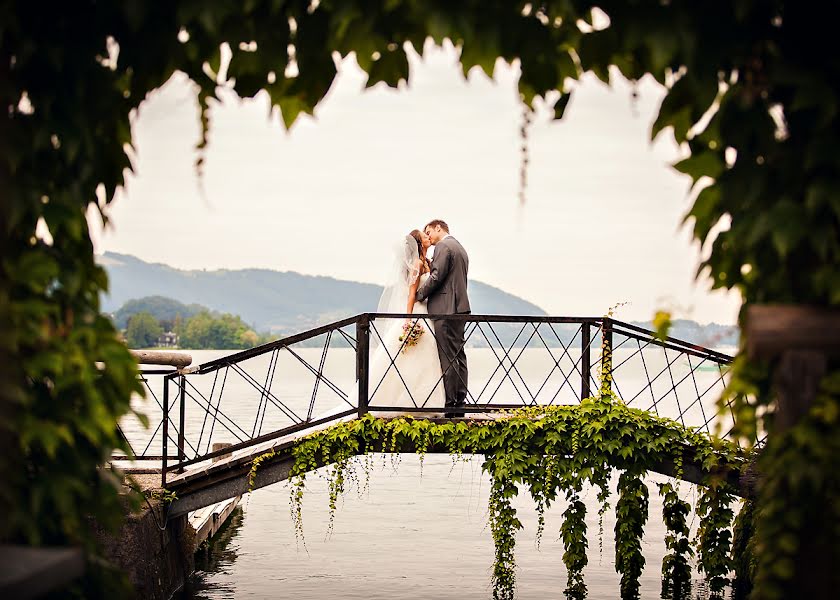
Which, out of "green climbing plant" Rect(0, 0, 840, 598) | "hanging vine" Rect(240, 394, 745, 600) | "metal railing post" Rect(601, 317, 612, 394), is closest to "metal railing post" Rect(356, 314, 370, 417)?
"hanging vine" Rect(240, 394, 745, 600)

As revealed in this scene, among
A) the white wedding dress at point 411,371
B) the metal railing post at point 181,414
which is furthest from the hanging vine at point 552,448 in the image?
the white wedding dress at point 411,371

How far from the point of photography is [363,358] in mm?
10742

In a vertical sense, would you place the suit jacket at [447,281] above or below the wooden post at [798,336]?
above

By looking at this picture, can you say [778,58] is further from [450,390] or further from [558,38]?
[450,390]

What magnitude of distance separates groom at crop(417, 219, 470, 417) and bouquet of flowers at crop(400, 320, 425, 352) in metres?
0.22

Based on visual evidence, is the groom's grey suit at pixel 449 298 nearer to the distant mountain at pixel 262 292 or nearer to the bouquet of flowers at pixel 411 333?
the bouquet of flowers at pixel 411 333

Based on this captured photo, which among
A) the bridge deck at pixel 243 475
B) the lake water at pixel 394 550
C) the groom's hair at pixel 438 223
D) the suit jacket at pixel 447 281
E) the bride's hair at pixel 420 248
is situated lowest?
the lake water at pixel 394 550

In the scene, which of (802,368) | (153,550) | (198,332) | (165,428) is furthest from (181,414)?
(198,332)

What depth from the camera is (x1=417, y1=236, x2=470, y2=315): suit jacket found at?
11867 mm

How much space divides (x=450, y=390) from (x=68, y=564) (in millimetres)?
8326

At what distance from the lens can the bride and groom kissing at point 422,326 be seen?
11.9 m

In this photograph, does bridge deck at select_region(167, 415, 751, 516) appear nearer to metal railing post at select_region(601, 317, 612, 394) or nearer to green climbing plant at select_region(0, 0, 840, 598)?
metal railing post at select_region(601, 317, 612, 394)

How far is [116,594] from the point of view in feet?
14.5

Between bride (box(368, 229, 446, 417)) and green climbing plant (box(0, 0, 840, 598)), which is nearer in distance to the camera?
green climbing plant (box(0, 0, 840, 598))
